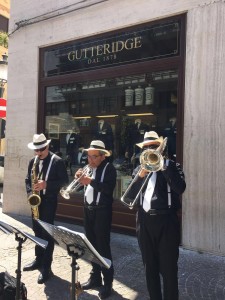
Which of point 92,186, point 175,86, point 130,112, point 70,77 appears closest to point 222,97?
point 175,86

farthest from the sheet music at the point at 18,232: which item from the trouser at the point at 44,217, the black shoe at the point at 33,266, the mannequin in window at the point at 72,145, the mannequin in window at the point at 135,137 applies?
the mannequin in window at the point at 72,145

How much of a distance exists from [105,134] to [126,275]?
3.56 m

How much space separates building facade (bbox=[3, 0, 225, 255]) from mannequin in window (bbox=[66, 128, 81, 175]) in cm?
2

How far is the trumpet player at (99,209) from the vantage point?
14.6 feet

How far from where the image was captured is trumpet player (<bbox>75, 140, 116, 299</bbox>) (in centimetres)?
444

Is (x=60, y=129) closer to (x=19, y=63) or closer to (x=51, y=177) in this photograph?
(x=19, y=63)

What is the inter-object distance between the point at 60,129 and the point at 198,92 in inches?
150

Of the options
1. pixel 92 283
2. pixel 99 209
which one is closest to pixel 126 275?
pixel 92 283

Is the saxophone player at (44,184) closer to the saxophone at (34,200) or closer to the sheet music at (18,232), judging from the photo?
the saxophone at (34,200)

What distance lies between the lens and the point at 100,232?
14.6 ft

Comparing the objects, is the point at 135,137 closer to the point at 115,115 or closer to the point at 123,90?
the point at 115,115

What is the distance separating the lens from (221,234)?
→ 595 cm

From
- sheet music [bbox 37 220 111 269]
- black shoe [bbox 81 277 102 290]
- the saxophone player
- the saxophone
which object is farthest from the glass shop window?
sheet music [bbox 37 220 111 269]

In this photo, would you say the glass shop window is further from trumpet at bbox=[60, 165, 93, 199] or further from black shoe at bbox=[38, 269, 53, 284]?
black shoe at bbox=[38, 269, 53, 284]
